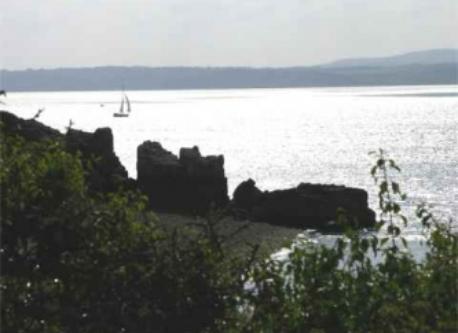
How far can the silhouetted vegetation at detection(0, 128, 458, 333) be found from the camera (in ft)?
27.3

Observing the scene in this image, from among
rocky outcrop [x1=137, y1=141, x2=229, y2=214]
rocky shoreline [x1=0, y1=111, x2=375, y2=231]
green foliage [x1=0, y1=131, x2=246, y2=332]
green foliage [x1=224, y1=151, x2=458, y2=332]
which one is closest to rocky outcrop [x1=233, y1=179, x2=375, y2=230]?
rocky shoreline [x1=0, y1=111, x2=375, y2=231]

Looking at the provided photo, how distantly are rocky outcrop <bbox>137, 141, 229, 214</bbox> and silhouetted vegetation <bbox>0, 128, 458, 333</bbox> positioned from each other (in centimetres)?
6141

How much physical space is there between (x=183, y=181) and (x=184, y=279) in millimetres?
64736

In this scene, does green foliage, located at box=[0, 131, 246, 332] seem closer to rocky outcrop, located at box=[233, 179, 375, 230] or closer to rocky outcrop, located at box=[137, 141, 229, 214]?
rocky outcrop, located at box=[233, 179, 375, 230]

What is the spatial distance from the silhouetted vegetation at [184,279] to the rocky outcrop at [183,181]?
201 ft

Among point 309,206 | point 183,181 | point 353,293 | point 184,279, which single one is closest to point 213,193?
point 183,181

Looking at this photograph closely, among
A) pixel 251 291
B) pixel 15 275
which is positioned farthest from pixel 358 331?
pixel 15 275

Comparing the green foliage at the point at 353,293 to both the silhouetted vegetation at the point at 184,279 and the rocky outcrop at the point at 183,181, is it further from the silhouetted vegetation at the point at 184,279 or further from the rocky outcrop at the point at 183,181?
the rocky outcrop at the point at 183,181

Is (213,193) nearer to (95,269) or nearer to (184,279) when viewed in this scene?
(95,269)

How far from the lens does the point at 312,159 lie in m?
148

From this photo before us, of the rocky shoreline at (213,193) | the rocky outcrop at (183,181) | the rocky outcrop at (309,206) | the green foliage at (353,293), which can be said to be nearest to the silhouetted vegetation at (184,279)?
the green foliage at (353,293)

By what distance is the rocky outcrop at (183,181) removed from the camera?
72.2 metres

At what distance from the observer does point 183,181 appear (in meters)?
73.6

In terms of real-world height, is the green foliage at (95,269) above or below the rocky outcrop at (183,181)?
above
